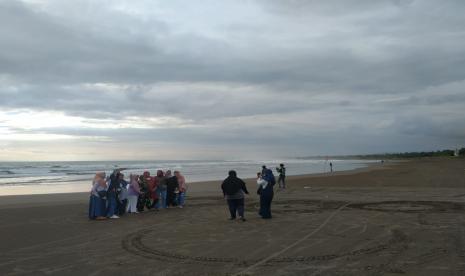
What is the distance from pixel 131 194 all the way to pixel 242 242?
Result: 299 inches

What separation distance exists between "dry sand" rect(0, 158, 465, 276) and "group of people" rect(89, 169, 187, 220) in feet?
2.14

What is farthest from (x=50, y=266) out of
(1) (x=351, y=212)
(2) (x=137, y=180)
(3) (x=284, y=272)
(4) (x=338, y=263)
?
(1) (x=351, y=212)

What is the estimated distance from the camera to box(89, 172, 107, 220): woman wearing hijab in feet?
49.0

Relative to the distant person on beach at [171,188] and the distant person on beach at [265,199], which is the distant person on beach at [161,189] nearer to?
the distant person on beach at [171,188]

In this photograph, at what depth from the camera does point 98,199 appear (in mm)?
15039

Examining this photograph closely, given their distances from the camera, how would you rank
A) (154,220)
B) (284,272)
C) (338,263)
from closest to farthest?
(284,272), (338,263), (154,220)

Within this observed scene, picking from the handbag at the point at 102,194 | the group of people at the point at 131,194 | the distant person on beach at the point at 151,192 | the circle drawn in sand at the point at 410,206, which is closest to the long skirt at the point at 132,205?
the group of people at the point at 131,194

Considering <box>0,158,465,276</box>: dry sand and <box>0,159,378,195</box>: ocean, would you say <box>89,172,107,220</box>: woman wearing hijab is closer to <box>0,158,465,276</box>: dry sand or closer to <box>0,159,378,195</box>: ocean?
<box>0,158,465,276</box>: dry sand

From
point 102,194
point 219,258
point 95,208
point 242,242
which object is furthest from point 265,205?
point 219,258

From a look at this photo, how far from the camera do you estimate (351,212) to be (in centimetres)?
1538

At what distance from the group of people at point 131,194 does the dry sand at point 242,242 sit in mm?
653

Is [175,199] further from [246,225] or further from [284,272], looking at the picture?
[284,272]

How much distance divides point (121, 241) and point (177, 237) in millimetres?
1310

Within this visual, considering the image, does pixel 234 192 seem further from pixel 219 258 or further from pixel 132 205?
pixel 219 258
